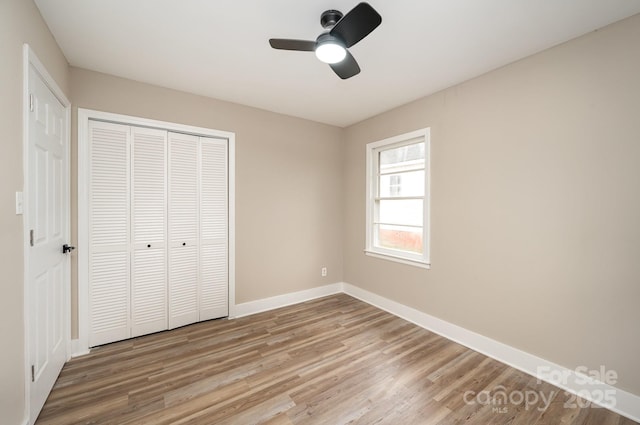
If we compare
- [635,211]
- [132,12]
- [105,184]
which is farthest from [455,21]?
[105,184]

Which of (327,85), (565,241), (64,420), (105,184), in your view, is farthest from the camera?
(327,85)

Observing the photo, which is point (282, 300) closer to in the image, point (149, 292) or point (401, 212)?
point (149, 292)

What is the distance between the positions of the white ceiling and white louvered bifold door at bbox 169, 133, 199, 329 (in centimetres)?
70

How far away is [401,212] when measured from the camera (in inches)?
135

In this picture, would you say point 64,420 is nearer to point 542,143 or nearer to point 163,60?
point 163,60

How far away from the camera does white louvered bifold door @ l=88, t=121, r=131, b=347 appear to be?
2.49 m

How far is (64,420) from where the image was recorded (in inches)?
65.7

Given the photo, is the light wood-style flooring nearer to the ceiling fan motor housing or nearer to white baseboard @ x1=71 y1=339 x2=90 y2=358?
white baseboard @ x1=71 y1=339 x2=90 y2=358

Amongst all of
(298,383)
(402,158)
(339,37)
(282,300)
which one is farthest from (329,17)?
(282,300)

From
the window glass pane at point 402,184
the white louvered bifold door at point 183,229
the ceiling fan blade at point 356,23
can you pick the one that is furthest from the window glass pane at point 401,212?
the white louvered bifold door at point 183,229

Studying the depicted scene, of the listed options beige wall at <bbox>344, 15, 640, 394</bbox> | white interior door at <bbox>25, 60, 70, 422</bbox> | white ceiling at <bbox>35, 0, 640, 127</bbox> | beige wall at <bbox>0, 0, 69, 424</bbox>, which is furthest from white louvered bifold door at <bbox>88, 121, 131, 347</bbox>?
beige wall at <bbox>344, 15, 640, 394</bbox>

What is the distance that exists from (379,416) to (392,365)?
2.01ft

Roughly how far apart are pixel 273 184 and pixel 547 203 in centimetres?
290

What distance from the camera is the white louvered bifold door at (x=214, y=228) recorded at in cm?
306
